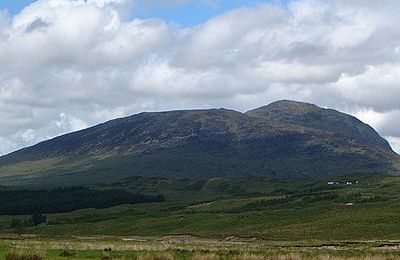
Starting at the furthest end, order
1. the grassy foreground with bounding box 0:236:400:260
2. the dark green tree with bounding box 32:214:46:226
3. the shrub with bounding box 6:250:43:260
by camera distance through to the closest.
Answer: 1. the dark green tree with bounding box 32:214:46:226
2. the grassy foreground with bounding box 0:236:400:260
3. the shrub with bounding box 6:250:43:260

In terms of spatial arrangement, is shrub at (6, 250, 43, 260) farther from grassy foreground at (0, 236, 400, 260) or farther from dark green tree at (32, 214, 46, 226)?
dark green tree at (32, 214, 46, 226)

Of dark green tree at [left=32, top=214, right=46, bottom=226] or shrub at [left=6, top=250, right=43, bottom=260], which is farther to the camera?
dark green tree at [left=32, top=214, right=46, bottom=226]

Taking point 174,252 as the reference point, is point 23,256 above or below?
above

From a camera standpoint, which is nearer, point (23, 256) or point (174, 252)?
point (23, 256)

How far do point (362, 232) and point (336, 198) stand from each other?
66.2m

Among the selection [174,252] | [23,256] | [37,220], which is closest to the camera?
[23,256]

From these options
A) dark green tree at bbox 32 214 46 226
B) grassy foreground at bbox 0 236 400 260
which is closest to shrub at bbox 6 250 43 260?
grassy foreground at bbox 0 236 400 260

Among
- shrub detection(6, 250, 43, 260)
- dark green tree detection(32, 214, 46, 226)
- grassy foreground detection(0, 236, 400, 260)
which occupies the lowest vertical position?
grassy foreground detection(0, 236, 400, 260)

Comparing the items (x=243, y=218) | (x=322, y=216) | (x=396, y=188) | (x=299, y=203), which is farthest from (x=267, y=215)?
(x=396, y=188)

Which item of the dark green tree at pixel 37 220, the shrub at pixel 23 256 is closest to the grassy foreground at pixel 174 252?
the shrub at pixel 23 256

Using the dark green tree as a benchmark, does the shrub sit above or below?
below

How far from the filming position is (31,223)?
542ft

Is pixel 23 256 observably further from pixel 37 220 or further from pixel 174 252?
pixel 37 220

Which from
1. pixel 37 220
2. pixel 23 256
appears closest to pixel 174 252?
pixel 23 256
